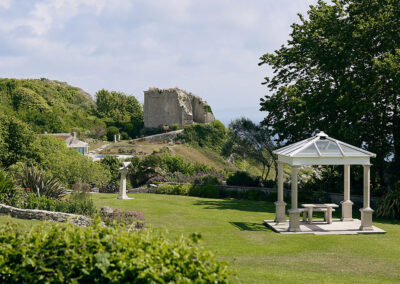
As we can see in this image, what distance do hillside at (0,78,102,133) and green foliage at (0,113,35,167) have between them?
40090 millimetres

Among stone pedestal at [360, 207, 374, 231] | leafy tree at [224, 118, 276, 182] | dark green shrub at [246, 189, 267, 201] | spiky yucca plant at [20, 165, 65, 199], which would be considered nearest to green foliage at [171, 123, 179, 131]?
leafy tree at [224, 118, 276, 182]

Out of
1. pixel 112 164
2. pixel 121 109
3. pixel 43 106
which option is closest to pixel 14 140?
pixel 112 164

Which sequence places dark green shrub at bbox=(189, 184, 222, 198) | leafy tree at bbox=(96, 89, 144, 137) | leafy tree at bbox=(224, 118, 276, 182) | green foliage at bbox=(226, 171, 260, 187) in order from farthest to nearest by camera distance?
leafy tree at bbox=(96, 89, 144, 137) < leafy tree at bbox=(224, 118, 276, 182) < green foliage at bbox=(226, 171, 260, 187) < dark green shrub at bbox=(189, 184, 222, 198)

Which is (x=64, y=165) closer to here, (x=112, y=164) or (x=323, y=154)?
(x=112, y=164)

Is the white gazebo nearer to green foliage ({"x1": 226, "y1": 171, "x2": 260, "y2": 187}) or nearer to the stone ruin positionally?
green foliage ({"x1": 226, "y1": 171, "x2": 260, "y2": 187})

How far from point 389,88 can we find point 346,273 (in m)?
12.0

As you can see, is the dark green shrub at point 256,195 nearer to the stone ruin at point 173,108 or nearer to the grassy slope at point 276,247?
the grassy slope at point 276,247

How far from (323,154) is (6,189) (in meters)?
10.5

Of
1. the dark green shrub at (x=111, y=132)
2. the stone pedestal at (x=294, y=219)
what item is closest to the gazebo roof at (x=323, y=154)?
the stone pedestal at (x=294, y=219)

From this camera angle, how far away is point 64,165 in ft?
77.2

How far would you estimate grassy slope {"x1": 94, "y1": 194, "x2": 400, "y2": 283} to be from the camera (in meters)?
8.39

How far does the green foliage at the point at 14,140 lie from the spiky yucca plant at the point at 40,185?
743 centimetres

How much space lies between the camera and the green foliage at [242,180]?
24703 millimetres

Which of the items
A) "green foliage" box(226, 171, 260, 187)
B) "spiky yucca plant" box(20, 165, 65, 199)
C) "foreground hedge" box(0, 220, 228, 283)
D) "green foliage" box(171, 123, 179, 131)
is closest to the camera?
"foreground hedge" box(0, 220, 228, 283)
